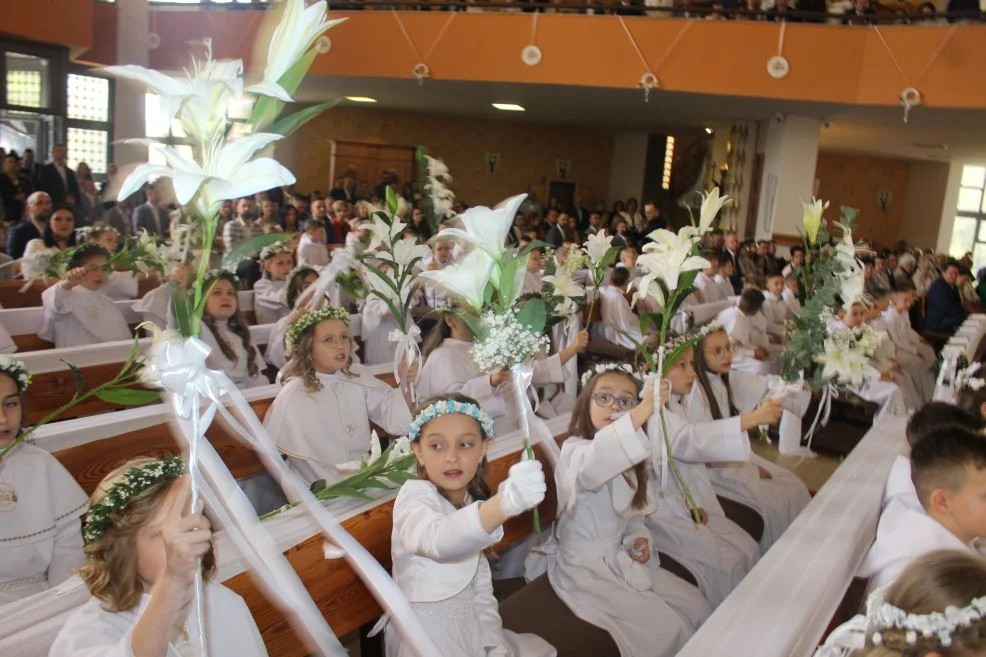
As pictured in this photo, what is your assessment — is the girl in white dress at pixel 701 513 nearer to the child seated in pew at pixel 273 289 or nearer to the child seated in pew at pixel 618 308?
the child seated in pew at pixel 273 289

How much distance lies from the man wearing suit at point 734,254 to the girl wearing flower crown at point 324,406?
28.7ft

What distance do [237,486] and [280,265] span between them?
19.6ft

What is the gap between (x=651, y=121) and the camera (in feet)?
61.0

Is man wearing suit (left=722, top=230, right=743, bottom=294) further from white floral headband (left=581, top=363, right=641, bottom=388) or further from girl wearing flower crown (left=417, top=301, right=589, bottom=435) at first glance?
white floral headband (left=581, top=363, right=641, bottom=388)

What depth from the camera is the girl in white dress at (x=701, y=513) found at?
3971mm

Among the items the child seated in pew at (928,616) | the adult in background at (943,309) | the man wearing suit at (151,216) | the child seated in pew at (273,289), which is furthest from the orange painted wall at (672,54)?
the child seated in pew at (928,616)

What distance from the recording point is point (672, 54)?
12750 mm

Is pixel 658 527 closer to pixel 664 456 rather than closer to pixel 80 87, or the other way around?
pixel 664 456

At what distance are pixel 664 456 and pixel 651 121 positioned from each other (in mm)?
15821

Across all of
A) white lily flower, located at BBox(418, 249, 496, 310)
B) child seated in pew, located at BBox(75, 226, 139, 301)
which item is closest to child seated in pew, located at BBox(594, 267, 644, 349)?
child seated in pew, located at BBox(75, 226, 139, 301)

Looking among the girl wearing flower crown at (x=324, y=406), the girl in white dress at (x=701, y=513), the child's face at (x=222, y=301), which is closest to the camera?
the girl in white dress at (x=701, y=513)

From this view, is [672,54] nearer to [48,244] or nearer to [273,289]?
[273,289]

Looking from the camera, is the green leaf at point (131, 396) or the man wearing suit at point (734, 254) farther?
the man wearing suit at point (734, 254)

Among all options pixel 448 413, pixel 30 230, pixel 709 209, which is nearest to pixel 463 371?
pixel 709 209
